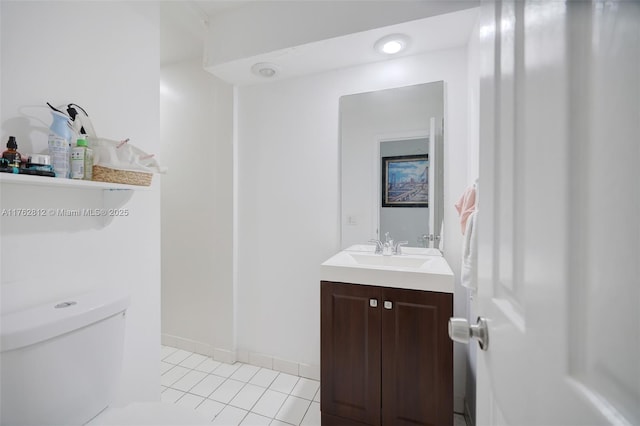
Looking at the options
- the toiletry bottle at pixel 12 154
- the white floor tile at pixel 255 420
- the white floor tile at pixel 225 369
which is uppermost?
the toiletry bottle at pixel 12 154

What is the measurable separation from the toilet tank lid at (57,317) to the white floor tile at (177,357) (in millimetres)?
1343

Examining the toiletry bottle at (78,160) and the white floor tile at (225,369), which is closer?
the toiletry bottle at (78,160)

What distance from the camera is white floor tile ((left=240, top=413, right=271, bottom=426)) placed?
150 centimetres

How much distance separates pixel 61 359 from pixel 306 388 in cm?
141

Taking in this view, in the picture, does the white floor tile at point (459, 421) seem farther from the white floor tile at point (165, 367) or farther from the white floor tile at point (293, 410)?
the white floor tile at point (165, 367)

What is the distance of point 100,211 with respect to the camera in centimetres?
118

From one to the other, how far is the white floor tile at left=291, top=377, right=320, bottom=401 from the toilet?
97 cm

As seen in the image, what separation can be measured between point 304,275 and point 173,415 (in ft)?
3.68

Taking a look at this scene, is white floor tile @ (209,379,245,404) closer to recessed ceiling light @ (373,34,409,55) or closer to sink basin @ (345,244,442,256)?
sink basin @ (345,244,442,256)

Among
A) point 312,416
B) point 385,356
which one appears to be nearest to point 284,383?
point 312,416

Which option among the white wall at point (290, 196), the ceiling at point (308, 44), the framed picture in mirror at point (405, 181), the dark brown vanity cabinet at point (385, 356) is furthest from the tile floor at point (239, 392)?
the ceiling at point (308, 44)

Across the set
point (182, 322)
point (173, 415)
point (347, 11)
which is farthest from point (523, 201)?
point (182, 322)

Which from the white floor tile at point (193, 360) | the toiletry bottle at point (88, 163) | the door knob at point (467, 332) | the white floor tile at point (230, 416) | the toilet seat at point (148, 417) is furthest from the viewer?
the white floor tile at point (193, 360)

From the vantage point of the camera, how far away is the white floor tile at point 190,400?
1.65 meters
